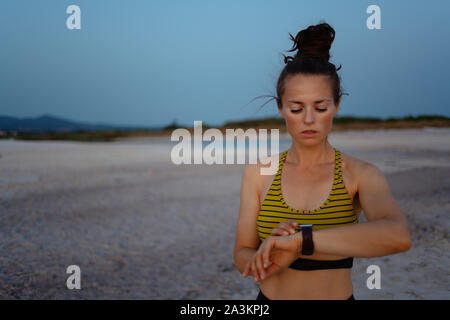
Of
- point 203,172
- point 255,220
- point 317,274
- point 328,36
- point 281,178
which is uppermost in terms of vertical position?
point 328,36

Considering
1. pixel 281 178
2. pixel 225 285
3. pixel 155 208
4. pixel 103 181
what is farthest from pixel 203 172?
pixel 281 178

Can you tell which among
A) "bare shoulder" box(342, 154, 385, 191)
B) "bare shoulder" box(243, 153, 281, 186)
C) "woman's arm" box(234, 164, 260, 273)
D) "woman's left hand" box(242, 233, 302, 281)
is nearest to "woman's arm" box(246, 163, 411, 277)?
"woman's left hand" box(242, 233, 302, 281)

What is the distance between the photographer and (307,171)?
2119 millimetres

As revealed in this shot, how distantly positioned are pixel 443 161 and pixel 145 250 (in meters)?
12.4

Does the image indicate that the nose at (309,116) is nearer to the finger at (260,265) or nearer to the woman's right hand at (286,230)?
the woman's right hand at (286,230)

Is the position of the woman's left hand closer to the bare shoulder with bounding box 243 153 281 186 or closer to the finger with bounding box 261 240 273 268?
the finger with bounding box 261 240 273 268

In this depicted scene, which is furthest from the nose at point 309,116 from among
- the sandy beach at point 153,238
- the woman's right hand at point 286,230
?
the sandy beach at point 153,238

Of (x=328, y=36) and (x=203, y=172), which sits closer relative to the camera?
(x=328, y=36)

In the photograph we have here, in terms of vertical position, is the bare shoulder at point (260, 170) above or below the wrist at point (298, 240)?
above

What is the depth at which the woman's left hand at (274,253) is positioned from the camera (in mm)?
1688

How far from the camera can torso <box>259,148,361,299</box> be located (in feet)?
6.49

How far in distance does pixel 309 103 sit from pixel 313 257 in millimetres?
793

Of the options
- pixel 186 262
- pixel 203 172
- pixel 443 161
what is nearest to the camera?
pixel 186 262

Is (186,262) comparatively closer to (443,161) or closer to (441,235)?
(441,235)
